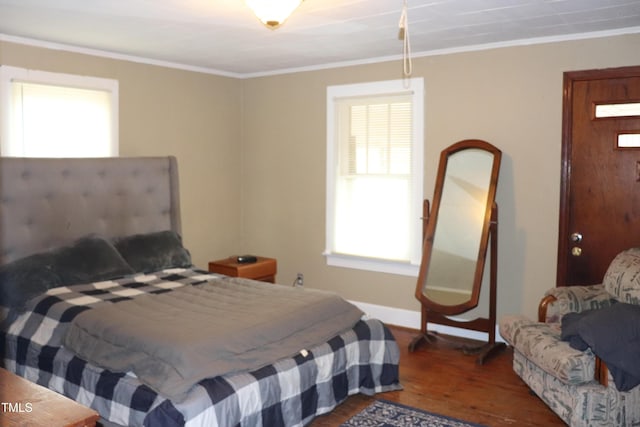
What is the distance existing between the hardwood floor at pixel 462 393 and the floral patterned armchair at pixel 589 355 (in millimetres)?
156

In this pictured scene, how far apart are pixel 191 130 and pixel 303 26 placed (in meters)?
2.05

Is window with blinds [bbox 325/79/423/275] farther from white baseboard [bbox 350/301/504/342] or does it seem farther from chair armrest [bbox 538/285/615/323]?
chair armrest [bbox 538/285/615/323]

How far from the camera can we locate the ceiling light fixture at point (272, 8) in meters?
2.47

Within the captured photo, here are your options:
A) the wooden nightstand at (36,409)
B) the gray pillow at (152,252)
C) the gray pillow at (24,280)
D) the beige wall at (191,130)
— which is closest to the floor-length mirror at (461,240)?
the gray pillow at (152,252)

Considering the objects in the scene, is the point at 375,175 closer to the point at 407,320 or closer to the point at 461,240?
the point at 461,240

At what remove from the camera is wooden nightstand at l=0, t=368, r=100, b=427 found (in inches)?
56.7

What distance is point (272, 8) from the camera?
2.50 m

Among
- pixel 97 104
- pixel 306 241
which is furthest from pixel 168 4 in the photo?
pixel 306 241

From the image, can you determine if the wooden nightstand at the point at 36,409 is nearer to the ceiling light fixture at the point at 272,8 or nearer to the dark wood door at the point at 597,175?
the ceiling light fixture at the point at 272,8

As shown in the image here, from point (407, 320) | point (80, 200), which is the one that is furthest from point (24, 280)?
point (407, 320)

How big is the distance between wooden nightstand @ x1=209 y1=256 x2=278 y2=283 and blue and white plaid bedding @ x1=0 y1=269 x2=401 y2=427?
0.91 metres

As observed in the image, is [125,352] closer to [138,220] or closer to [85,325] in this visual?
[85,325]

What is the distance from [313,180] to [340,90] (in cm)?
88

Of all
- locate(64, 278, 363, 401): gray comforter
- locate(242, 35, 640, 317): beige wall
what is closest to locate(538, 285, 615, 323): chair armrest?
locate(242, 35, 640, 317): beige wall
